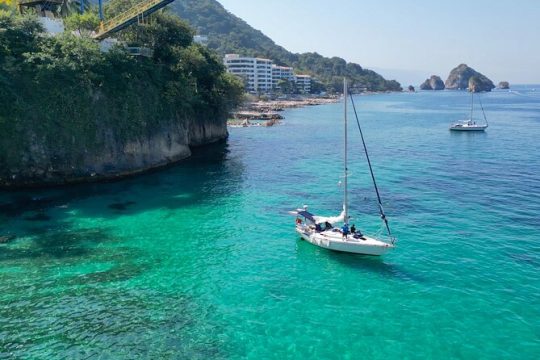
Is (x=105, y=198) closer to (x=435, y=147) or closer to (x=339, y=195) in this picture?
(x=339, y=195)

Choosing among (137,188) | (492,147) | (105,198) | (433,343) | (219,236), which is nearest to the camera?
(433,343)

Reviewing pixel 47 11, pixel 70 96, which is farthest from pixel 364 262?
pixel 47 11

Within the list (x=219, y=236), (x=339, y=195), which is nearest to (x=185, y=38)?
(x=339, y=195)

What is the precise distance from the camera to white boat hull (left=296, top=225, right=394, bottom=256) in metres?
29.8

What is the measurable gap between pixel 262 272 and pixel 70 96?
1311 inches

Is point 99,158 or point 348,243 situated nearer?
point 348,243

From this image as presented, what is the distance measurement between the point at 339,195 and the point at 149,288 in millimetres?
25390

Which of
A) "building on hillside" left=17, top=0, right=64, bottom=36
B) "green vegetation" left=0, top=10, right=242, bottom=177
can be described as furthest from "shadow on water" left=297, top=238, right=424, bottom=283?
"building on hillside" left=17, top=0, right=64, bottom=36

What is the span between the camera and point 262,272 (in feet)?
94.1

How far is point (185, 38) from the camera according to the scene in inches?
2776

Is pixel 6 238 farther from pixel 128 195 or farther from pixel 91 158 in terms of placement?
pixel 91 158

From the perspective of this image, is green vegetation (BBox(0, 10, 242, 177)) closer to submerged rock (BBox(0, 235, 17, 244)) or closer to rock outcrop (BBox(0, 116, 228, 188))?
rock outcrop (BBox(0, 116, 228, 188))

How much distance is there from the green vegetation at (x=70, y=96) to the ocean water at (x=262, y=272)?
5.63m

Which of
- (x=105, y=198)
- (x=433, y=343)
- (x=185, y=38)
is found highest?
(x=185, y=38)
